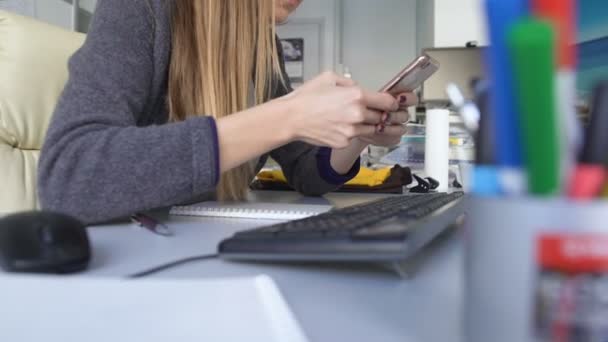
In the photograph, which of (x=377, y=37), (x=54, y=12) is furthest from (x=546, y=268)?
(x=377, y=37)

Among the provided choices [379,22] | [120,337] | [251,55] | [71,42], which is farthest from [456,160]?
[379,22]

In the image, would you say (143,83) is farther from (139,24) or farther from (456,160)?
(456,160)

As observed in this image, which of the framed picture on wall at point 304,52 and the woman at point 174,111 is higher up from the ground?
the framed picture on wall at point 304,52

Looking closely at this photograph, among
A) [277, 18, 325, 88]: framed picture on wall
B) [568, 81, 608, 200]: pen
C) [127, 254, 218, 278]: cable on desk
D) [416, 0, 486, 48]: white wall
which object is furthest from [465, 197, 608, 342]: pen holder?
[277, 18, 325, 88]: framed picture on wall

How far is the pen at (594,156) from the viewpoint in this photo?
0.45 feet

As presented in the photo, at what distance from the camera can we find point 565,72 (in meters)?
0.13

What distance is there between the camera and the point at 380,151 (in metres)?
2.17

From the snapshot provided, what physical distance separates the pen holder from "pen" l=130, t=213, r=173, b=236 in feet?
1.14

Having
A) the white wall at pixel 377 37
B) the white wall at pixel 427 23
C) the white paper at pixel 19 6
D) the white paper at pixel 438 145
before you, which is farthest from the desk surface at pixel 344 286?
the white wall at pixel 377 37

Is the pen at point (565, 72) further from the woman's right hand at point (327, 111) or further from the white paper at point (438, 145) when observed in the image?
the white paper at point (438, 145)

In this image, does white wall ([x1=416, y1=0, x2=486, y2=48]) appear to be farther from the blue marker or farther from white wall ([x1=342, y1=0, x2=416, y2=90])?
the blue marker

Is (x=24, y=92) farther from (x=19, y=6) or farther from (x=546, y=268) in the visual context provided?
(x=19, y=6)

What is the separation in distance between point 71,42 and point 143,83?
439mm

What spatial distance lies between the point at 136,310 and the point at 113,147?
0.91ft
